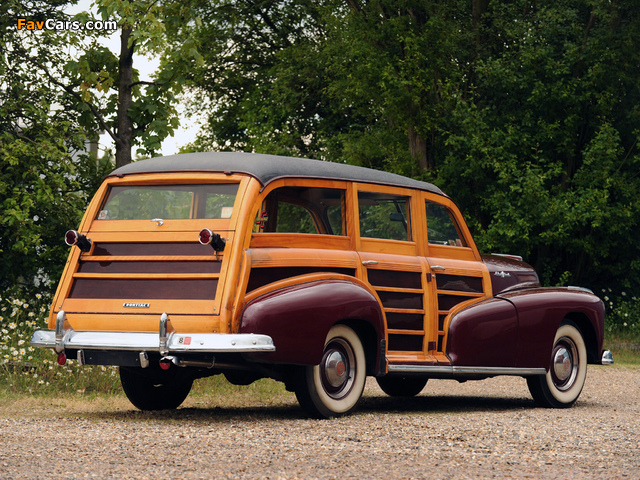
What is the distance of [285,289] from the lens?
7.38 m

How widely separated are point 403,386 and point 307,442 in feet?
14.9

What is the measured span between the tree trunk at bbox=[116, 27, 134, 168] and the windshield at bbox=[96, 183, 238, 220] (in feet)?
17.2

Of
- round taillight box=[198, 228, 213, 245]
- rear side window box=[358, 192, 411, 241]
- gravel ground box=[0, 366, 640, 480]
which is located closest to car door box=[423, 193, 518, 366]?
rear side window box=[358, 192, 411, 241]

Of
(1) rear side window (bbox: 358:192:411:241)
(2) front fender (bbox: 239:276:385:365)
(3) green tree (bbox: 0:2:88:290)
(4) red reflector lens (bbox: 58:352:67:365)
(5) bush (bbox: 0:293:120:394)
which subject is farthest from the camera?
(3) green tree (bbox: 0:2:88:290)

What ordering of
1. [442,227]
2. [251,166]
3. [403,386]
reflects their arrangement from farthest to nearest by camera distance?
[403,386], [442,227], [251,166]

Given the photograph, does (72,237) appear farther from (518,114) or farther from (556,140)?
(518,114)

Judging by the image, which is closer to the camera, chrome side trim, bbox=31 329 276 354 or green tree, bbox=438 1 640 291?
chrome side trim, bbox=31 329 276 354

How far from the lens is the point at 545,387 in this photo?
948cm

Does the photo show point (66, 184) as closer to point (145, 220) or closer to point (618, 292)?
point (145, 220)

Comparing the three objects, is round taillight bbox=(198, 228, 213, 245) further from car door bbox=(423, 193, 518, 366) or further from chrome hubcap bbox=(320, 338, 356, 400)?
car door bbox=(423, 193, 518, 366)

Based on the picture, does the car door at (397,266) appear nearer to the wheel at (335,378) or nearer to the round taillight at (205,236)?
the wheel at (335,378)

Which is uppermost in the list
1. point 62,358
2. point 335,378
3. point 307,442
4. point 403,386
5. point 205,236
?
point 205,236

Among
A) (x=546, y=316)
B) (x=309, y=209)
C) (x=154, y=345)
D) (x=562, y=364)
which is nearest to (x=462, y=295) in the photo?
(x=546, y=316)

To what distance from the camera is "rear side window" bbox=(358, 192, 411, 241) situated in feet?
28.0
